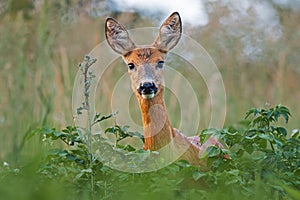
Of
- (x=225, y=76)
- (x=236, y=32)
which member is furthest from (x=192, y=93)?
(x=236, y=32)

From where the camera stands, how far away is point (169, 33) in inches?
112

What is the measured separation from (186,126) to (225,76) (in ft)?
2.20

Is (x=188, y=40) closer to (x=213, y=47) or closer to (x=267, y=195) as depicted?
(x=213, y=47)

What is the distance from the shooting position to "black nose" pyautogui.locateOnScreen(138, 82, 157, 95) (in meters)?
2.63

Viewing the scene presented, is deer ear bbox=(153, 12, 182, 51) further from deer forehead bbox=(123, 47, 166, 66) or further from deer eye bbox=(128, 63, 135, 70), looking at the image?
deer eye bbox=(128, 63, 135, 70)

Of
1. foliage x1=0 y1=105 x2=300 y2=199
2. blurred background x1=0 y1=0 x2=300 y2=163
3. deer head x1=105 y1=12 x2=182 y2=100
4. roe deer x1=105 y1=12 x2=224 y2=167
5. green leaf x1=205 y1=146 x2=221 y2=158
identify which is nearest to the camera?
foliage x1=0 y1=105 x2=300 y2=199

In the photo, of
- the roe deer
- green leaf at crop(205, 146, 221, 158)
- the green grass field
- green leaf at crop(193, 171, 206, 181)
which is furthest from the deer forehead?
green leaf at crop(193, 171, 206, 181)

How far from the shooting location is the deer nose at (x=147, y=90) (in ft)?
8.63

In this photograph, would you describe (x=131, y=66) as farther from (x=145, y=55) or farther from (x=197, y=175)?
(x=197, y=175)

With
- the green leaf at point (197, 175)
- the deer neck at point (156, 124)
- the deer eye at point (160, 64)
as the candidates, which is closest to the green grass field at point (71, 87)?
the green leaf at point (197, 175)

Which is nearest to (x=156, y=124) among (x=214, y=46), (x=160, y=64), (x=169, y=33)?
(x=160, y=64)

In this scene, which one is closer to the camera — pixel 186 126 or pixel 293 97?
pixel 186 126

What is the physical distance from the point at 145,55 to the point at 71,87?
1523mm

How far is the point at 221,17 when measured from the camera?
17.6ft
